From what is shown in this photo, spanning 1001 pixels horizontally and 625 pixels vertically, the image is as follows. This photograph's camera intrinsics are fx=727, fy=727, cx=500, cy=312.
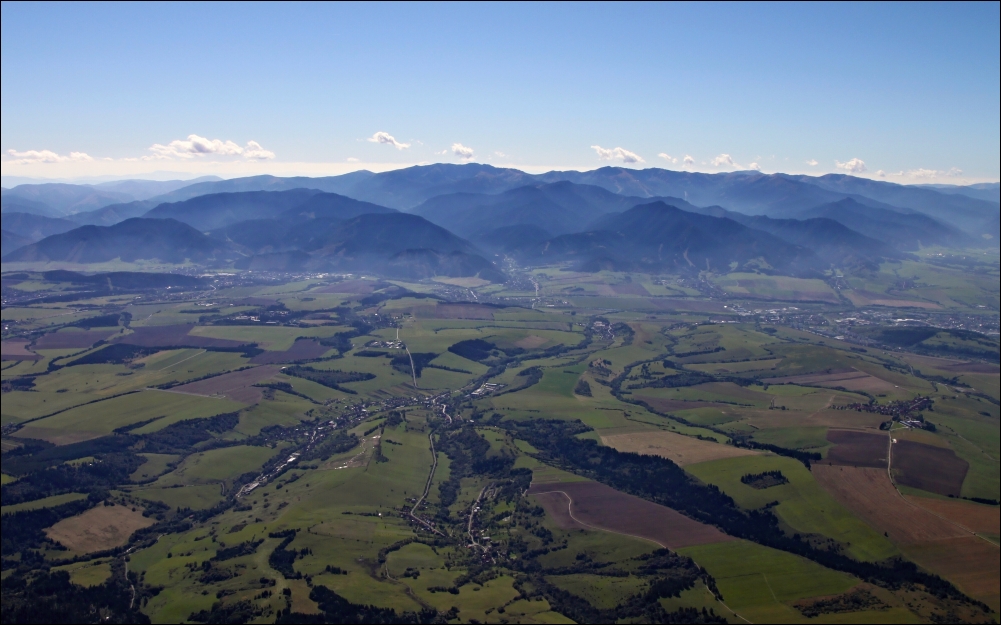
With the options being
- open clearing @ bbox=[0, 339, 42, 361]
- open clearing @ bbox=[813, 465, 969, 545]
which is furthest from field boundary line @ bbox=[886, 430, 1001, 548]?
open clearing @ bbox=[0, 339, 42, 361]

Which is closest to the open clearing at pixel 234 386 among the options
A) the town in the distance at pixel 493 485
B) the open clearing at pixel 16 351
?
the town in the distance at pixel 493 485

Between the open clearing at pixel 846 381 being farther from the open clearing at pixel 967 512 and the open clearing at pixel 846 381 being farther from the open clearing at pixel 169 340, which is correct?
the open clearing at pixel 169 340

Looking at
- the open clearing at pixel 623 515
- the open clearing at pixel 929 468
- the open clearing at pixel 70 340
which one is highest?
the open clearing at pixel 70 340

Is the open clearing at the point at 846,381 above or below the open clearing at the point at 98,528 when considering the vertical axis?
above

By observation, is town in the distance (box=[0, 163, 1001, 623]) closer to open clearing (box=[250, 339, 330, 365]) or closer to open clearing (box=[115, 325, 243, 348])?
open clearing (box=[250, 339, 330, 365])

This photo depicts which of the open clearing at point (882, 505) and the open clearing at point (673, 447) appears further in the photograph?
the open clearing at point (673, 447)

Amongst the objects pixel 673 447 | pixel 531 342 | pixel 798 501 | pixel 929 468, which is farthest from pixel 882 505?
pixel 531 342
